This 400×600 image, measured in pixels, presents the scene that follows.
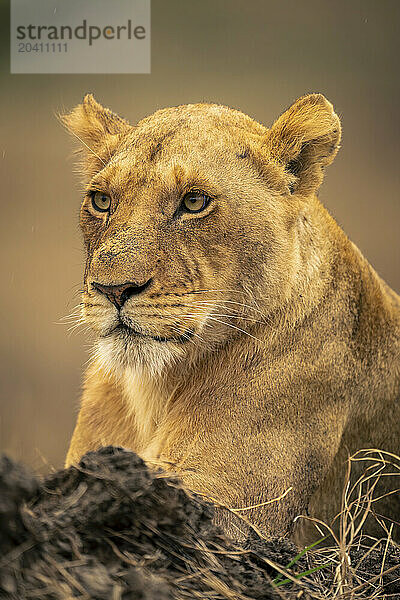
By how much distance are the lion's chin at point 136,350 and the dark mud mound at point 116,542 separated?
0.90 metres

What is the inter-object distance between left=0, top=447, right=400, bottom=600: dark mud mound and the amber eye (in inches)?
62.6

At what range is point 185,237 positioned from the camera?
11.4 ft

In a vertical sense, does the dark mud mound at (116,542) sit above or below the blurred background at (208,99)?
below

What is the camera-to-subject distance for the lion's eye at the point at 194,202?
3531mm

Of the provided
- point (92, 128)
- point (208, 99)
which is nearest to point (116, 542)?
point (92, 128)

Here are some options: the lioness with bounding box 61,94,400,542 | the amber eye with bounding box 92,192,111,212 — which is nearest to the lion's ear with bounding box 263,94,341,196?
the lioness with bounding box 61,94,400,542

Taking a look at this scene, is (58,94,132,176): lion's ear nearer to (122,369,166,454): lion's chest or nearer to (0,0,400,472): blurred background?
(122,369,166,454): lion's chest

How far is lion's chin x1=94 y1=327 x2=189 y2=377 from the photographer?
3330 millimetres

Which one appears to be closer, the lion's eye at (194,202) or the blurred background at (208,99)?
the lion's eye at (194,202)

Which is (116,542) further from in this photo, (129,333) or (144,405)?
(144,405)

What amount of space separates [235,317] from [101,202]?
82cm

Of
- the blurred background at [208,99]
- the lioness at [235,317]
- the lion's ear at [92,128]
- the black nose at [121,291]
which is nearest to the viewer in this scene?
the black nose at [121,291]

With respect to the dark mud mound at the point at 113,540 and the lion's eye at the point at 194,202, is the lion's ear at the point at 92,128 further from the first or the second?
the dark mud mound at the point at 113,540

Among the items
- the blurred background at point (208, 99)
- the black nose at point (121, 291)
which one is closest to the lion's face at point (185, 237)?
the black nose at point (121, 291)
